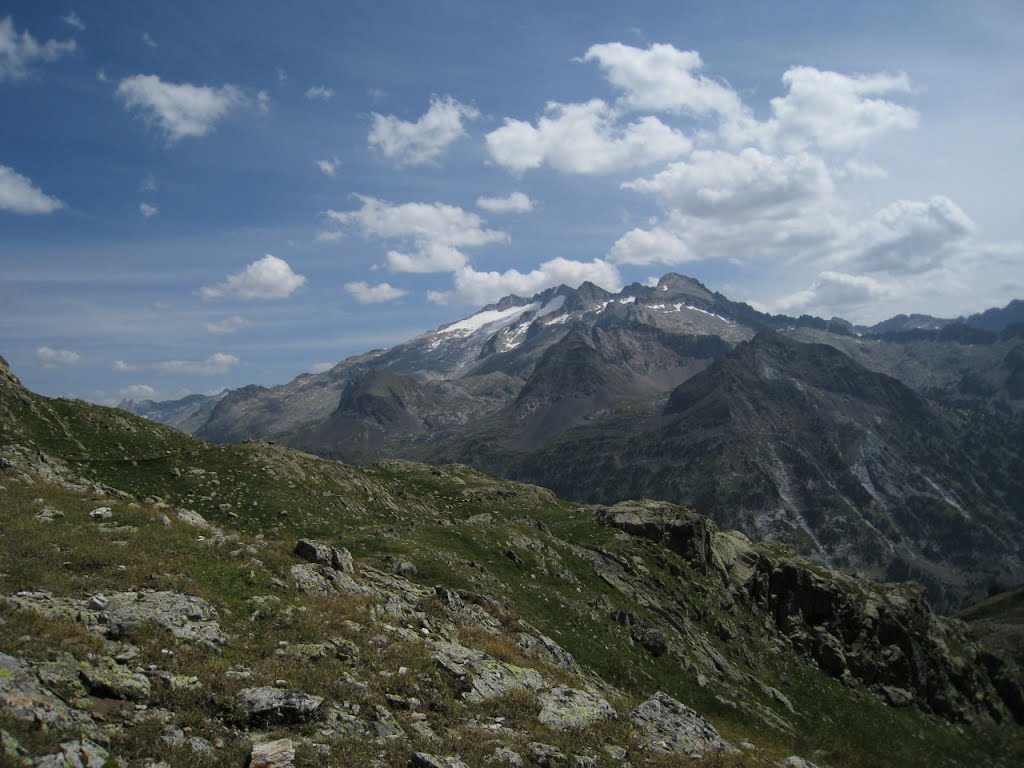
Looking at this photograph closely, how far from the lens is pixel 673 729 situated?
73.7ft

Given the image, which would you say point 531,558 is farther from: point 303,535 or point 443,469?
point 443,469

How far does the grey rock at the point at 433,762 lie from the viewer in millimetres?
14703

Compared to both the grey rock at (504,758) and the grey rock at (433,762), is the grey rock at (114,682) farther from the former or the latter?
the grey rock at (504,758)

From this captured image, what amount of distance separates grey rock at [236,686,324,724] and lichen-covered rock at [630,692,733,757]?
1116 centimetres

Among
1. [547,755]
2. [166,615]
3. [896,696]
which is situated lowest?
[896,696]

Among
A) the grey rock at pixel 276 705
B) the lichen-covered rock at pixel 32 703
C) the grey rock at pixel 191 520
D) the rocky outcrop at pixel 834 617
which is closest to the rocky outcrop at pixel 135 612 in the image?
the lichen-covered rock at pixel 32 703

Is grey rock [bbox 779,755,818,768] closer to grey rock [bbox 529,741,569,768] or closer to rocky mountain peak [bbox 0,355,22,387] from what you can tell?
grey rock [bbox 529,741,569,768]

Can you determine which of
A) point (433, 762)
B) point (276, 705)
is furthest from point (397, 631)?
point (433, 762)

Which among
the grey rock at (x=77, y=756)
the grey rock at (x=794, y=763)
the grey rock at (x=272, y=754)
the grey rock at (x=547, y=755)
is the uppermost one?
the grey rock at (x=77, y=756)

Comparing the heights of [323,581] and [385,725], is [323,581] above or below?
above

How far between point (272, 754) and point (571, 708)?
11.1 m

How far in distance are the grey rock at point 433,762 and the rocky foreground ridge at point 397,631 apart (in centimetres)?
15

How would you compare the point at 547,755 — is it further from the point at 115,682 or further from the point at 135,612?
the point at 135,612

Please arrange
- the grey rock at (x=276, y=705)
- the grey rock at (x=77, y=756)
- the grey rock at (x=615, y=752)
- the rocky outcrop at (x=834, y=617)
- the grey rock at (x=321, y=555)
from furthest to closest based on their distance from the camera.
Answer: the rocky outcrop at (x=834, y=617) → the grey rock at (x=321, y=555) → the grey rock at (x=615, y=752) → the grey rock at (x=276, y=705) → the grey rock at (x=77, y=756)
